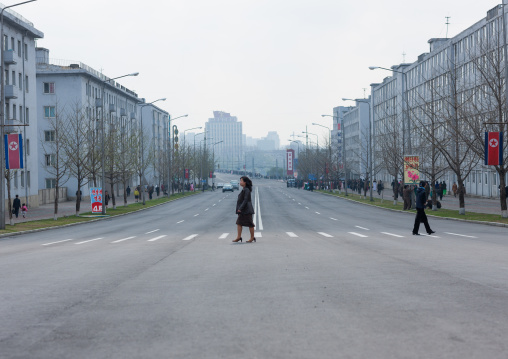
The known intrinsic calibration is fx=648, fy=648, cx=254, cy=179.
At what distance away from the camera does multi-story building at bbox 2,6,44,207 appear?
2158 inches

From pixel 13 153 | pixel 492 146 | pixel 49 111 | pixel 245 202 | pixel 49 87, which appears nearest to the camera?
pixel 245 202

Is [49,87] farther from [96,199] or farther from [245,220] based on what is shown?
[245,220]

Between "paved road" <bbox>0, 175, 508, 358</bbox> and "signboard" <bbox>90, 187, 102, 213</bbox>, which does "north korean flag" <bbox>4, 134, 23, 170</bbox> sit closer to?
"signboard" <bbox>90, 187, 102, 213</bbox>

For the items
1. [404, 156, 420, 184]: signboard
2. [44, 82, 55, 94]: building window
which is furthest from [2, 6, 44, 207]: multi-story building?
[404, 156, 420, 184]: signboard

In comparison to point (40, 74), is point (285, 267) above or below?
below

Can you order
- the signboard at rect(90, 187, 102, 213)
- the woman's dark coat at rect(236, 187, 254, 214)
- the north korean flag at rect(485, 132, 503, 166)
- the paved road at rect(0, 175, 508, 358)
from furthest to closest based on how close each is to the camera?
the signboard at rect(90, 187, 102, 213) < the north korean flag at rect(485, 132, 503, 166) < the woman's dark coat at rect(236, 187, 254, 214) < the paved road at rect(0, 175, 508, 358)

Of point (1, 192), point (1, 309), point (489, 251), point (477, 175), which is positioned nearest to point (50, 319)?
point (1, 309)

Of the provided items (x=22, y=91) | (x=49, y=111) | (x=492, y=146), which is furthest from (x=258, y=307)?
(x=49, y=111)

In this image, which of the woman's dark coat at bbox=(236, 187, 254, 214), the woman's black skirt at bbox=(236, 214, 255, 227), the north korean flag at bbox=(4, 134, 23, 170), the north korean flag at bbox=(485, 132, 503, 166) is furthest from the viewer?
the north korean flag at bbox=(4, 134, 23, 170)

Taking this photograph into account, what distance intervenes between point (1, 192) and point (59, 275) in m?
19.0

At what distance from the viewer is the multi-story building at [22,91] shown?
54812mm

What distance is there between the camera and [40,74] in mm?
73812

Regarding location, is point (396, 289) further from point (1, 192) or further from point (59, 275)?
point (1, 192)

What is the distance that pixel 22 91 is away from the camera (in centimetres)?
5812
